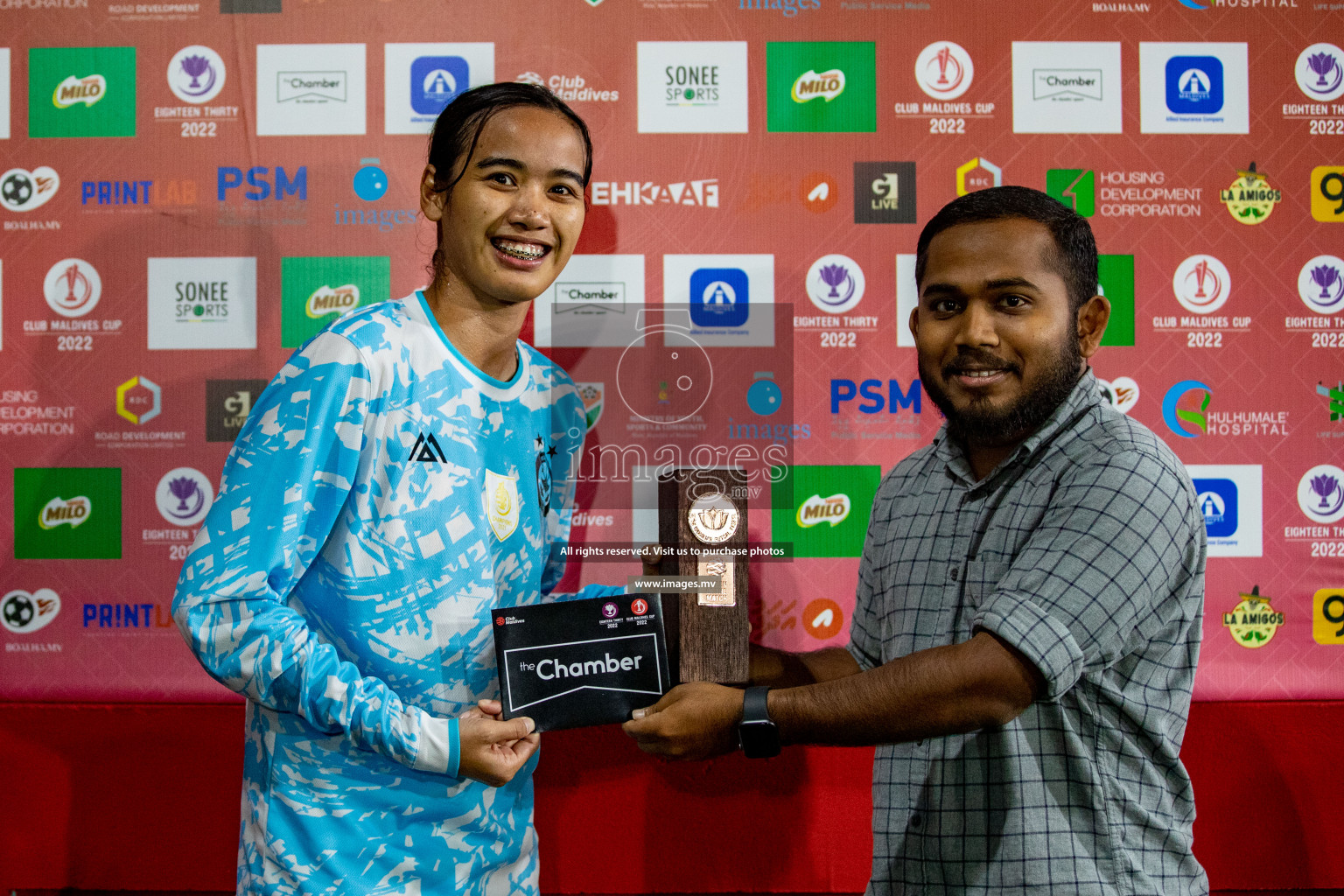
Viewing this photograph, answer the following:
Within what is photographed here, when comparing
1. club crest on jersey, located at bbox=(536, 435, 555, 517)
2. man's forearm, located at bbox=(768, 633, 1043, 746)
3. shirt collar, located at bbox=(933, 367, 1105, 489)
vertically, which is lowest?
man's forearm, located at bbox=(768, 633, 1043, 746)

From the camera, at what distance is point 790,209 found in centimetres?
207

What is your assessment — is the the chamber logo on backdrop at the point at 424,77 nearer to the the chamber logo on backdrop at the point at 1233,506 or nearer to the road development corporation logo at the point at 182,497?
the road development corporation logo at the point at 182,497

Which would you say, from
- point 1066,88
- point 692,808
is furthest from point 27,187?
point 1066,88

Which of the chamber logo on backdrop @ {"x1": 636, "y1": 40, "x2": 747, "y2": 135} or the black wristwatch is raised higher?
the chamber logo on backdrop @ {"x1": 636, "y1": 40, "x2": 747, "y2": 135}

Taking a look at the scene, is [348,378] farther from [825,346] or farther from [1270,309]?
[1270,309]

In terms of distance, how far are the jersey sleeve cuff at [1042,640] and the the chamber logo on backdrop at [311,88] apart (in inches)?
71.5

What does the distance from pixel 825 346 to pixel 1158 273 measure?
833 millimetres

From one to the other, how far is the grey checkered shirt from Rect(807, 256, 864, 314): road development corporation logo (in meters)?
0.81

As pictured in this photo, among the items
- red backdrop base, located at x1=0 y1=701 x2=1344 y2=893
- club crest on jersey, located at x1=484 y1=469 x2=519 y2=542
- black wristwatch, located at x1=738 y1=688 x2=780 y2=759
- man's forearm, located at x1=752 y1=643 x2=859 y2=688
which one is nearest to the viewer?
black wristwatch, located at x1=738 y1=688 x2=780 y2=759

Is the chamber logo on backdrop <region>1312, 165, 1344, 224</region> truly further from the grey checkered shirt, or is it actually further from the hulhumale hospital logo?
the grey checkered shirt

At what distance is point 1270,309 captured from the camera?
209 cm

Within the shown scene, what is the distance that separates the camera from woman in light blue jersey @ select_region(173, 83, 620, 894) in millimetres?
1196

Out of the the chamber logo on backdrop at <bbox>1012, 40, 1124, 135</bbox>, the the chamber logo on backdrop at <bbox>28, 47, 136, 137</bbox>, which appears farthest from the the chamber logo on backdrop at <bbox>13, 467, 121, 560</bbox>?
the the chamber logo on backdrop at <bbox>1012, 40, 1124, 135</bbox>

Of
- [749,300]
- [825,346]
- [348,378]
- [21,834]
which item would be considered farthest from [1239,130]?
[21,834]
